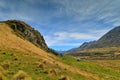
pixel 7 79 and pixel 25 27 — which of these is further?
pixel 25 27

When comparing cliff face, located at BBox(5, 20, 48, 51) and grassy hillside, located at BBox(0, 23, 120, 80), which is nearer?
grassy hillside, located at BBox(0, 23, 120, 80)

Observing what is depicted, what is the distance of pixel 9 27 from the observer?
7669 centimetres

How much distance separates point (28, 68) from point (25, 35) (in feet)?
183

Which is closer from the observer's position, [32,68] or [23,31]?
[32,68]

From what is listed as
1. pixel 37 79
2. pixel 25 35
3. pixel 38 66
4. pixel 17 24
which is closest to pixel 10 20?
pixel 17 24

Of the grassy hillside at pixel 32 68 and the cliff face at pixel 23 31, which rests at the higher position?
the cliff face at pixel 23 31

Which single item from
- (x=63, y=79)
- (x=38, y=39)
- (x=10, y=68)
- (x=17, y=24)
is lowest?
(x=63, y=79)

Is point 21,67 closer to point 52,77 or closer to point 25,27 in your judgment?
point 52,77

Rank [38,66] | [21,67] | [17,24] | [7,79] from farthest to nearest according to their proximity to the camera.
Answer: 1. [17,24]
2. [38,66]
3. [21,67]
4. [7,79]

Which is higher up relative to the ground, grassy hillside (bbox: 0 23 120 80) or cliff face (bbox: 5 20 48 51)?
cliff face (bbox: 5 20 48 51)

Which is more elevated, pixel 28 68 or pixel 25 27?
pixel 25 27

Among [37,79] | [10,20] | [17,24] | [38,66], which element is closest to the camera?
[37,79]

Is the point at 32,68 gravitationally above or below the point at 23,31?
below

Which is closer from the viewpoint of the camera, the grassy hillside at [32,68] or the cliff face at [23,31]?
the grassy hillside at [32,68]
